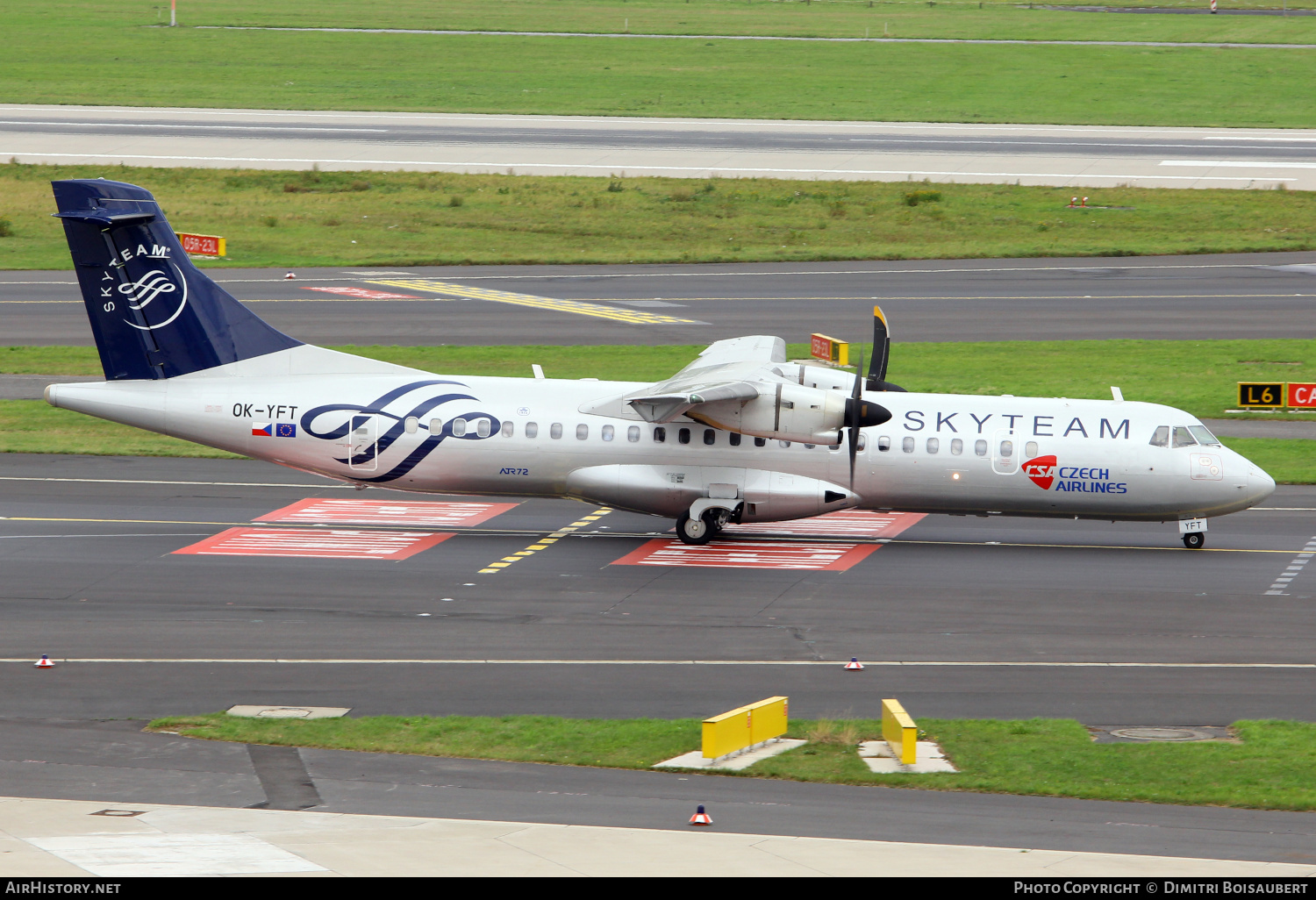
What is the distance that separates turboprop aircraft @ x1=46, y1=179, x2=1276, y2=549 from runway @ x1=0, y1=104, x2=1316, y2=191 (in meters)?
45.2

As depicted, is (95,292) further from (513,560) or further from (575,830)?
(575,830)

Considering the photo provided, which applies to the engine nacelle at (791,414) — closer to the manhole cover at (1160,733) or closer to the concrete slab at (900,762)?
the manhole cover at (1160,733)

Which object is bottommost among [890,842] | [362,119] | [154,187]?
[890,842]

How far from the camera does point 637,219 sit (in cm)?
6844

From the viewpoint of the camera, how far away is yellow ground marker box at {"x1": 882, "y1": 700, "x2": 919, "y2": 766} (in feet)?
62.2

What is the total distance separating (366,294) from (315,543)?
27.6 meters

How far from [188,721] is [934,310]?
38.3 metres

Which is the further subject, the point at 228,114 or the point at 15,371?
the point at 228,114

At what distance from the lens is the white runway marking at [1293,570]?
90.3ft

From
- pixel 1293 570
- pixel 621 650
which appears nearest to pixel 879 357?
pixel 1293 570

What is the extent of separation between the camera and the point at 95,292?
102ft

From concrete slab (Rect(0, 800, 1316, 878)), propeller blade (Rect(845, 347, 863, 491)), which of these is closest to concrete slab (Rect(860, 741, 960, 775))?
concrete slab (Rect(0, 800, 1316, 878))

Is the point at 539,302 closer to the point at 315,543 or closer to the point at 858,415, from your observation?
the point at 315,543
